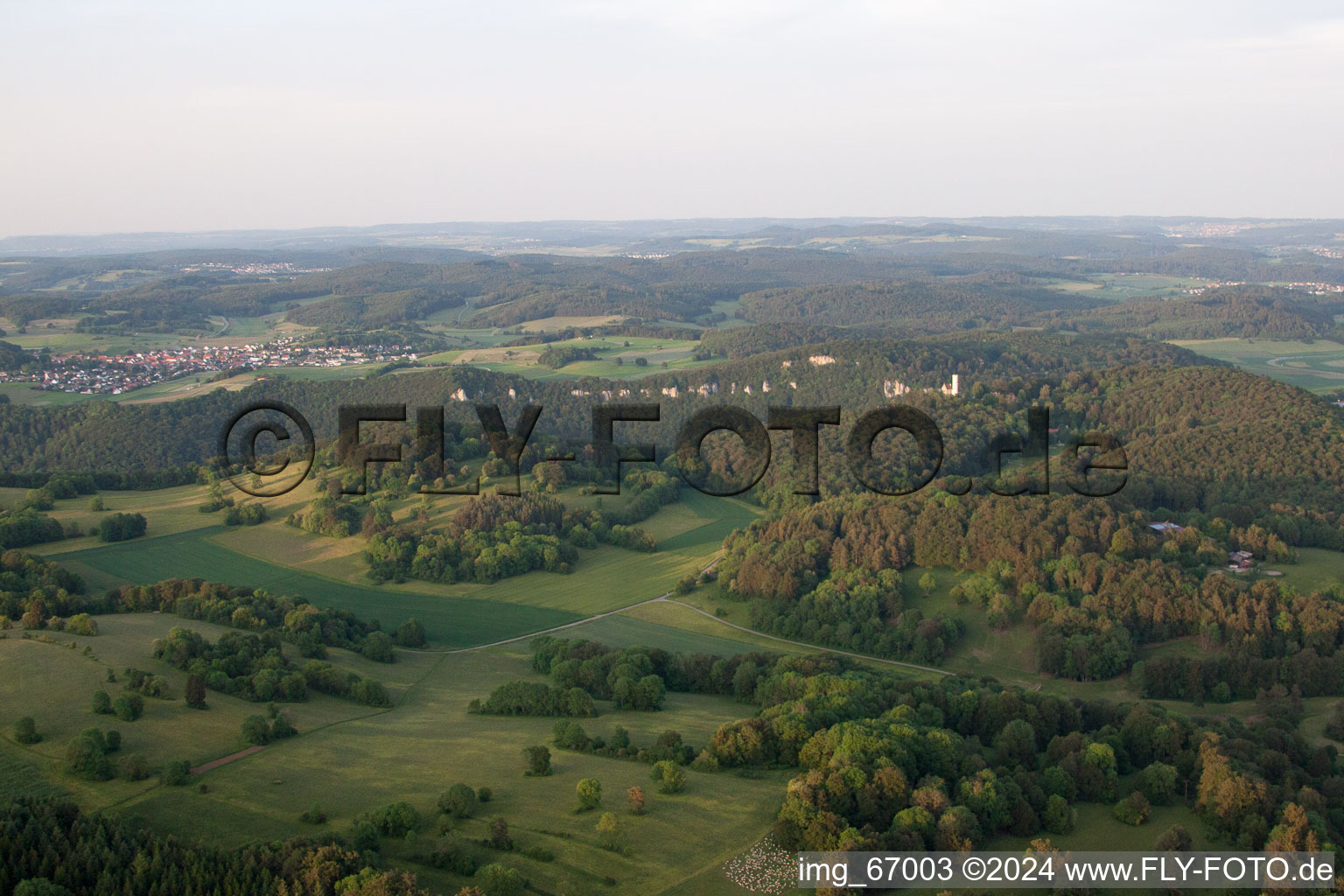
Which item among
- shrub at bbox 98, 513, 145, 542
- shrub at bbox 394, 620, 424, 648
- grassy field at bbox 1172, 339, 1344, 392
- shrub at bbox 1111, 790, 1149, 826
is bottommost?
shrub at bbox 394, 620, 424, 648

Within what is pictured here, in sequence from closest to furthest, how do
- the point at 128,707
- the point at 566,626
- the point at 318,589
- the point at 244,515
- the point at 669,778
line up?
the point at 669,778 < the point at 128,707 < the point at 566,626 < the point at 318,589 < the point at 244,515

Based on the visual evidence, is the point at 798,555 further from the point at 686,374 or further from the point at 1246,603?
the point at 686,374

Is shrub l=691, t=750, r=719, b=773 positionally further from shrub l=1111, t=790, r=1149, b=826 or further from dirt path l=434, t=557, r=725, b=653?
dirt path l=434, t=557, r=725, b=653

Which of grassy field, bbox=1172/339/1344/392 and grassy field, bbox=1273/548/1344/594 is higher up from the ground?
grassy field, bbox=1172/339/1344/392

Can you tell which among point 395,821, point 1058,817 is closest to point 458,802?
point 395,821

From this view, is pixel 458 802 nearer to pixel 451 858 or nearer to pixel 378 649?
pixel 451 858

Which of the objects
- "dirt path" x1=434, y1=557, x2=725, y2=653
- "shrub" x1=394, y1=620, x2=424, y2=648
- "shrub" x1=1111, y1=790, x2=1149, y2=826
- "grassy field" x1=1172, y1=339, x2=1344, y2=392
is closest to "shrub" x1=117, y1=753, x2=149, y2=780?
"shrub" x1=394, y1=620, x2=424, y2=648

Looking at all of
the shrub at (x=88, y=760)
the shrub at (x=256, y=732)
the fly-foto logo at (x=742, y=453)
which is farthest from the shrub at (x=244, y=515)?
the shrub at (x=88, y=760)
